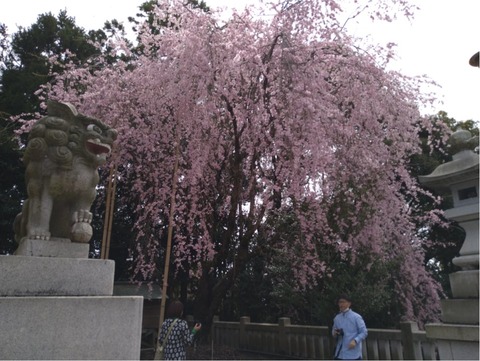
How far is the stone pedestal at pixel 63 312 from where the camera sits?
286 centimetres

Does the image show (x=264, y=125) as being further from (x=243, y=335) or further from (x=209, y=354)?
(x=243, y=335)

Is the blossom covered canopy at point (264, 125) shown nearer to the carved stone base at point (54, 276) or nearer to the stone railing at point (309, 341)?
the stone railing at point (309, 341)

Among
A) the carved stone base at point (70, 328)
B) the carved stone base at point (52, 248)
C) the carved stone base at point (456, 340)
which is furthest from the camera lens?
the carved stone base at point (456, 340)

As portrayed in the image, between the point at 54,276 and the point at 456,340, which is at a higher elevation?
the point at 54,276

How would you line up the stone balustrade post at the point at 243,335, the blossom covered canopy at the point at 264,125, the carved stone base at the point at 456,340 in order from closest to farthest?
the carved stone base at the point at 456,340
the blossom covered canopy at the point at 264,125
the stone balustrade post at the point at 243,335

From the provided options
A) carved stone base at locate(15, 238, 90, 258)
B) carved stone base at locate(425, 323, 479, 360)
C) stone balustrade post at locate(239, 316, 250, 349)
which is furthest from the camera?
stone balustrade post at locate(239, 316, 250, 349)

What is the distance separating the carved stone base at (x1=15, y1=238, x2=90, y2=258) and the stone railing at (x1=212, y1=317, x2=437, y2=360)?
5.54 meters

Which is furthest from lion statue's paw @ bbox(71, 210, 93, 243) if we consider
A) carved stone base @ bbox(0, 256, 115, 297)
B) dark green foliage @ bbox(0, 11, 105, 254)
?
dark green foliage @ bbox(0, 11, 105, 254)

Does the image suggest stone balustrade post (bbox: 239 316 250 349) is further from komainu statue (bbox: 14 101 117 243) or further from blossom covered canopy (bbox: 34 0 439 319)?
komainu statue (bbox: 14 101 117 243)

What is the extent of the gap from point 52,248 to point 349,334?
12.4 ft

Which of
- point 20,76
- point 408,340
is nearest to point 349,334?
point 408,340

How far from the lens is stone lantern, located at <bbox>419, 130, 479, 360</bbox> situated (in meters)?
3.82

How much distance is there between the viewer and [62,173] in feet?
11.8

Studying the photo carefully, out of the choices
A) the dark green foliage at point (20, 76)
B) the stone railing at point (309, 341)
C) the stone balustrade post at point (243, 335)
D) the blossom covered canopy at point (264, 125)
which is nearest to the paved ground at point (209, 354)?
the stone railing at point (309, 341)
